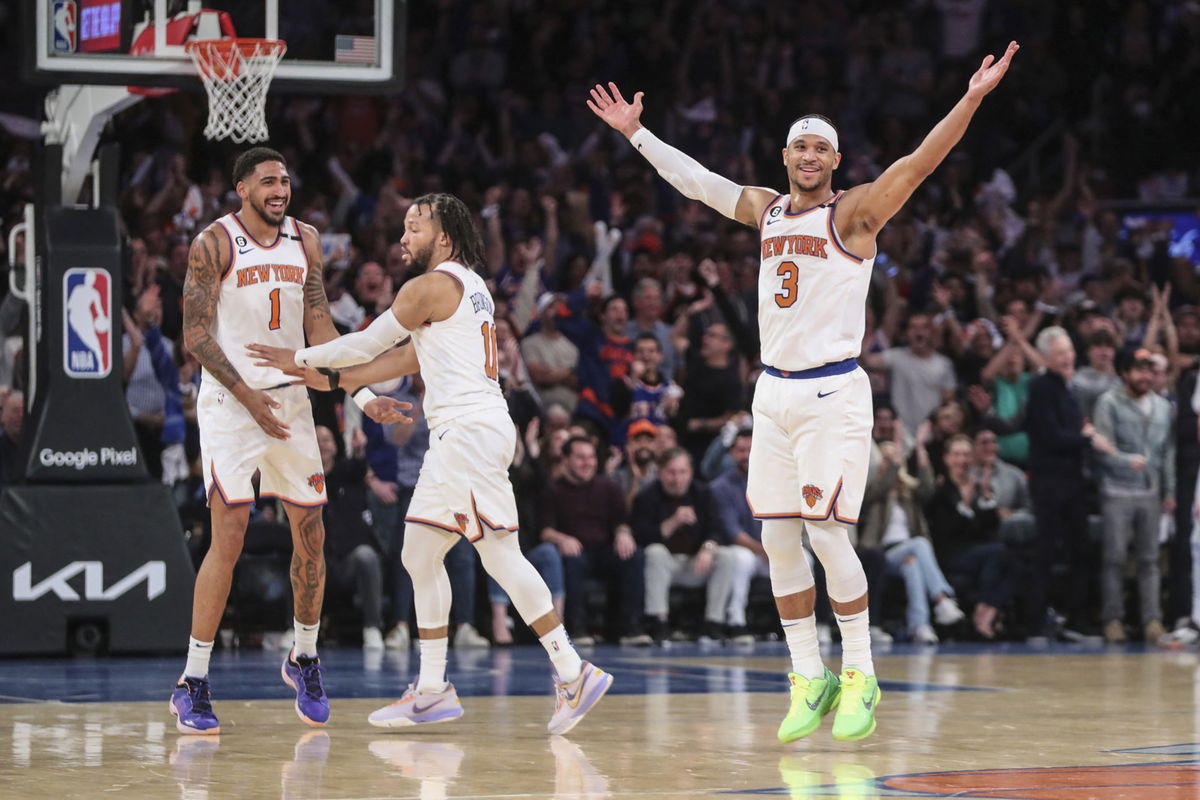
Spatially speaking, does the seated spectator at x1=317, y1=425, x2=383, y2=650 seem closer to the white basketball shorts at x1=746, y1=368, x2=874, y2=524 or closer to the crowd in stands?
the crowd in stands

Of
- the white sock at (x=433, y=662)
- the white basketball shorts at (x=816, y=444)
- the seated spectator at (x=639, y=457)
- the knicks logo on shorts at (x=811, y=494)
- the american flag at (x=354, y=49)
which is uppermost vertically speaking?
the american flag at (x=354, y=49)

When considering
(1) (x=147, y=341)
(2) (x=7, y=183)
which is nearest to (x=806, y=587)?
(1) (x=147, y=341)

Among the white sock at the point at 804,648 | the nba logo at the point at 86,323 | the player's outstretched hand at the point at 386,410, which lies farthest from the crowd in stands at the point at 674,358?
the white sock at the point at 804,648

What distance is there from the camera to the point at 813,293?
8031 mm

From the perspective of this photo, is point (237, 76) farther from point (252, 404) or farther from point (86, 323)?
point (252, 404)

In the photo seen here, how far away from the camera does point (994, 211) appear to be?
20641 millimetres

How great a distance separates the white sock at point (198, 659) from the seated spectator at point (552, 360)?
23.3 ft

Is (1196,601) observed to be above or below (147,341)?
below

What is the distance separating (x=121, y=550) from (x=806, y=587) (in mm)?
5586

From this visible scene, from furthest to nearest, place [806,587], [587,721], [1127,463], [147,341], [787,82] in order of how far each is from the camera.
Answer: [787,82]
[1127,463]
[147,341]
[587,721]
[806,587]

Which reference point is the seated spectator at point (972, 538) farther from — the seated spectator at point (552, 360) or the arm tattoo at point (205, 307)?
the arm tattoo at point (205, 307)

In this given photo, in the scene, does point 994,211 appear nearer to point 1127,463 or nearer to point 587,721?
point 1127,463

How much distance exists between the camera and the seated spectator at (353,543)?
13.8 m

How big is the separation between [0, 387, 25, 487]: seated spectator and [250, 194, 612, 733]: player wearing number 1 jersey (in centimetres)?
542
